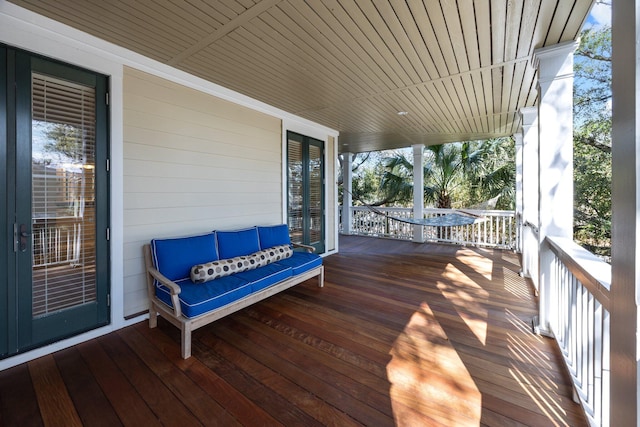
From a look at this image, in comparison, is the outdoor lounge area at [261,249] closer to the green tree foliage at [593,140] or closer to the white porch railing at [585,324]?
the white porch railing at [585,324]

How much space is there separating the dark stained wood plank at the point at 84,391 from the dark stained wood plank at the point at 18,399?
0.15 m

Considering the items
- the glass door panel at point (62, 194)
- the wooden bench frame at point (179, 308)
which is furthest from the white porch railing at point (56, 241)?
the wooden bench frame at point (179, 308)

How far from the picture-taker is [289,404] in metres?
1.56

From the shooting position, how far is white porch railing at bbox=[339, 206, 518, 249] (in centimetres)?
583

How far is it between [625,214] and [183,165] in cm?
A: 333

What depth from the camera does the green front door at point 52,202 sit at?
1.92 metres

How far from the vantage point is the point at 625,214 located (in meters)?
0.93

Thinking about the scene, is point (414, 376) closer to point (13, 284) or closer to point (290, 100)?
point (13, 284)

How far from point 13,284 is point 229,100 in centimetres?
270

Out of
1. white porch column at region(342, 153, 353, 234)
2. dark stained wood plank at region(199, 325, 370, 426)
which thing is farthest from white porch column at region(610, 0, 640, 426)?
white porch column at region(342, 153, 353, 234)

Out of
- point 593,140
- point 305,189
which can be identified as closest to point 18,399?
point 305,189

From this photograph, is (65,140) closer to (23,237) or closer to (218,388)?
(23,237)

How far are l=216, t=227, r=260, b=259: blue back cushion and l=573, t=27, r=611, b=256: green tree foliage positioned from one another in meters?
6.86

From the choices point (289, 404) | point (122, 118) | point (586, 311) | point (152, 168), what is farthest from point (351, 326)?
point (122, 118)
